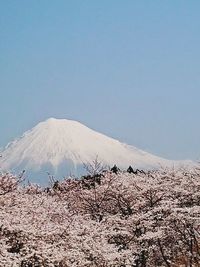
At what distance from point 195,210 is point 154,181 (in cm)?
962

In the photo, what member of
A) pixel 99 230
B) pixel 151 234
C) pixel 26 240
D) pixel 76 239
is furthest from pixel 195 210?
pixel 26 240

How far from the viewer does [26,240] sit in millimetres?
17344

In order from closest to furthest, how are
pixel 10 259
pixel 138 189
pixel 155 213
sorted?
pixel 10 259
pixel 155 213
pixel 138 189

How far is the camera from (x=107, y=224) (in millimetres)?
26609

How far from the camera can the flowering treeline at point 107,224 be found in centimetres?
1722

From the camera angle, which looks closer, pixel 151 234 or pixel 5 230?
pixel 5 230

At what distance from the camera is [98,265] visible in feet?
62.1

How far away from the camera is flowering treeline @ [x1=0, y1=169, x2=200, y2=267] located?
17.2m

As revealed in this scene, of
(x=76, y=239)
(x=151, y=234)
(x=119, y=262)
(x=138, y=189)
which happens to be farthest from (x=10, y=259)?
(x=138, y=189)

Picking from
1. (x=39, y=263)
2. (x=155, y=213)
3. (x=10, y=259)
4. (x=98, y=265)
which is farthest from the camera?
(x=155, y=213)

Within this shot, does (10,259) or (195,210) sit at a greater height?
(195,210)

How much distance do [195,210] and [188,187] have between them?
942cm

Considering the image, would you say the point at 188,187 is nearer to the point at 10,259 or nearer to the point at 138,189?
the point at 138,189

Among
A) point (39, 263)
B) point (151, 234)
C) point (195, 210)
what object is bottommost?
point (39, 263)
